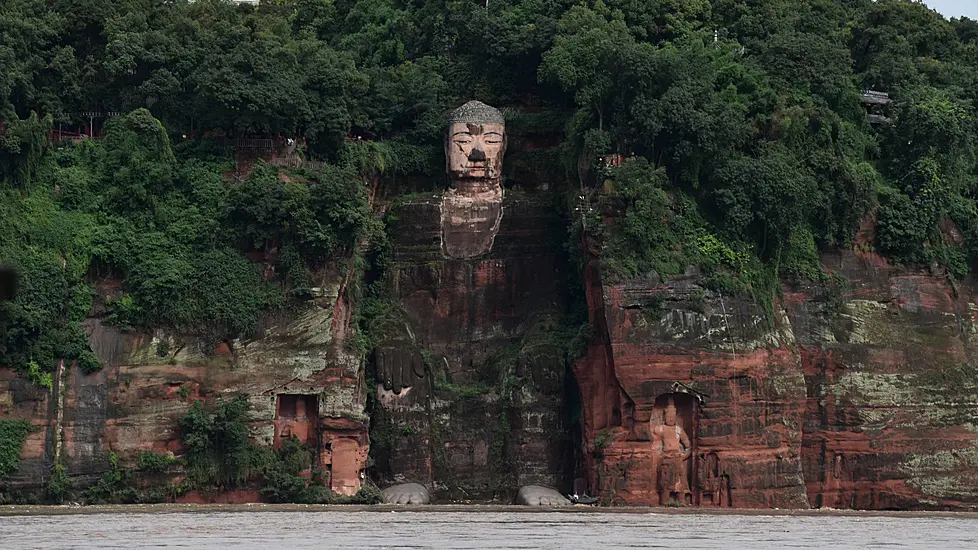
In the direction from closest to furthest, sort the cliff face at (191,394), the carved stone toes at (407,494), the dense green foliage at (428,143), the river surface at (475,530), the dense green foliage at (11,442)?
the river surface at (475,530), the dense green foliage at (11,442), the cliff face at (191,394), the carved stone toes at (407,494), the dense green foliage at (428,143)

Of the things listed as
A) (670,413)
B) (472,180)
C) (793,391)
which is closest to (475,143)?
(472,180)

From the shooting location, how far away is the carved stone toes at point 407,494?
2183 inches

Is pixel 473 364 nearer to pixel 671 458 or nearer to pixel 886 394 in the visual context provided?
pixel 671 458

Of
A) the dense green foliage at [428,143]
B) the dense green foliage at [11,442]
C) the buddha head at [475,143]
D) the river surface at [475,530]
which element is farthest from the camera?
the buddha head at [475,143]

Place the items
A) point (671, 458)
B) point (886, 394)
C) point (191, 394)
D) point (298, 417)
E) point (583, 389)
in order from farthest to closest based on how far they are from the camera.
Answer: point (886, 394) < point (583, 389) < point (298, 417) < point (671, 458) < point (191, 394)

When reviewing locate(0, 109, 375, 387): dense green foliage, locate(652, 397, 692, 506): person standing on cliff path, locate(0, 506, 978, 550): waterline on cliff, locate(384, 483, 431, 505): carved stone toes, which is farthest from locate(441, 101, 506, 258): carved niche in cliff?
locate(0, 506, 978, 550): waterline on cliff

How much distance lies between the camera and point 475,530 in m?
48.6

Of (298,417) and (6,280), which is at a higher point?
(298,417)

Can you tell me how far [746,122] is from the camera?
5903 centimetres

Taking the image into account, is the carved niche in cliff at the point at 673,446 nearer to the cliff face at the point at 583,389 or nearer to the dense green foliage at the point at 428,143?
the cliff face at the point at 583,389

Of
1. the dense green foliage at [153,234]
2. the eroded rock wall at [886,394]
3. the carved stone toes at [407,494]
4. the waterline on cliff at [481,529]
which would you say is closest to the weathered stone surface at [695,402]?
the eroded rock wall at [886,394]

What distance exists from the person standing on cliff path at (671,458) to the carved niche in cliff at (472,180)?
7.66m

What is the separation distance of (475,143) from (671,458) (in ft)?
34.8

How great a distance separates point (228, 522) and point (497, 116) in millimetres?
16327
